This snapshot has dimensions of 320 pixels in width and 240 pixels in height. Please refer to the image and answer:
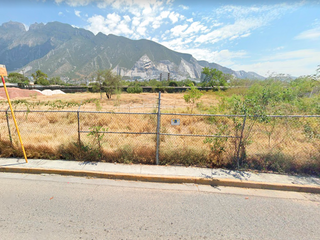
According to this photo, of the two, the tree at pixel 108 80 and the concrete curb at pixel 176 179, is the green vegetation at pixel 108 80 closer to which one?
the tree at pixel 108 80

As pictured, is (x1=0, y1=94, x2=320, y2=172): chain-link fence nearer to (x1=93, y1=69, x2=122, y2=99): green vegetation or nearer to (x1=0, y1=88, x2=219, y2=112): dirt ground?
(x1=0, y1=88, x2=219, y2=112): dirt ground

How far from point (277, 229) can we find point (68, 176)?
4772 mm

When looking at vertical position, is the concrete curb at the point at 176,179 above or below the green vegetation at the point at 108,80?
below

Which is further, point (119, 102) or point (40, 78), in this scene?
point (40, 78)

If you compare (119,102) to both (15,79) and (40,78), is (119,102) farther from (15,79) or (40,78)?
(40,78)

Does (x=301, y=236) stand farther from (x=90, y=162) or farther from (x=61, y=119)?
(x=61, y=119)

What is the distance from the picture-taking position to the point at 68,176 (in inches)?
156

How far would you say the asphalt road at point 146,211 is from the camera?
7.88 feet

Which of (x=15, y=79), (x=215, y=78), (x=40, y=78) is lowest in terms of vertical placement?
(x=15, y=79)

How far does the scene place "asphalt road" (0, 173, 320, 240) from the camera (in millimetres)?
2402

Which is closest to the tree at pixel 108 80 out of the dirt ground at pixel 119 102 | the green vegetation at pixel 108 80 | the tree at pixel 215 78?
the green vegetation at pixel 108 80

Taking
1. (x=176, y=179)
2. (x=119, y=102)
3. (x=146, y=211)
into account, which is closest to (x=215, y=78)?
(x=119, y=102)

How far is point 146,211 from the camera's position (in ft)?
9.25

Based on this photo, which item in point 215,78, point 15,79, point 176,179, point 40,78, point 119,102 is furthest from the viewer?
point 40,78
